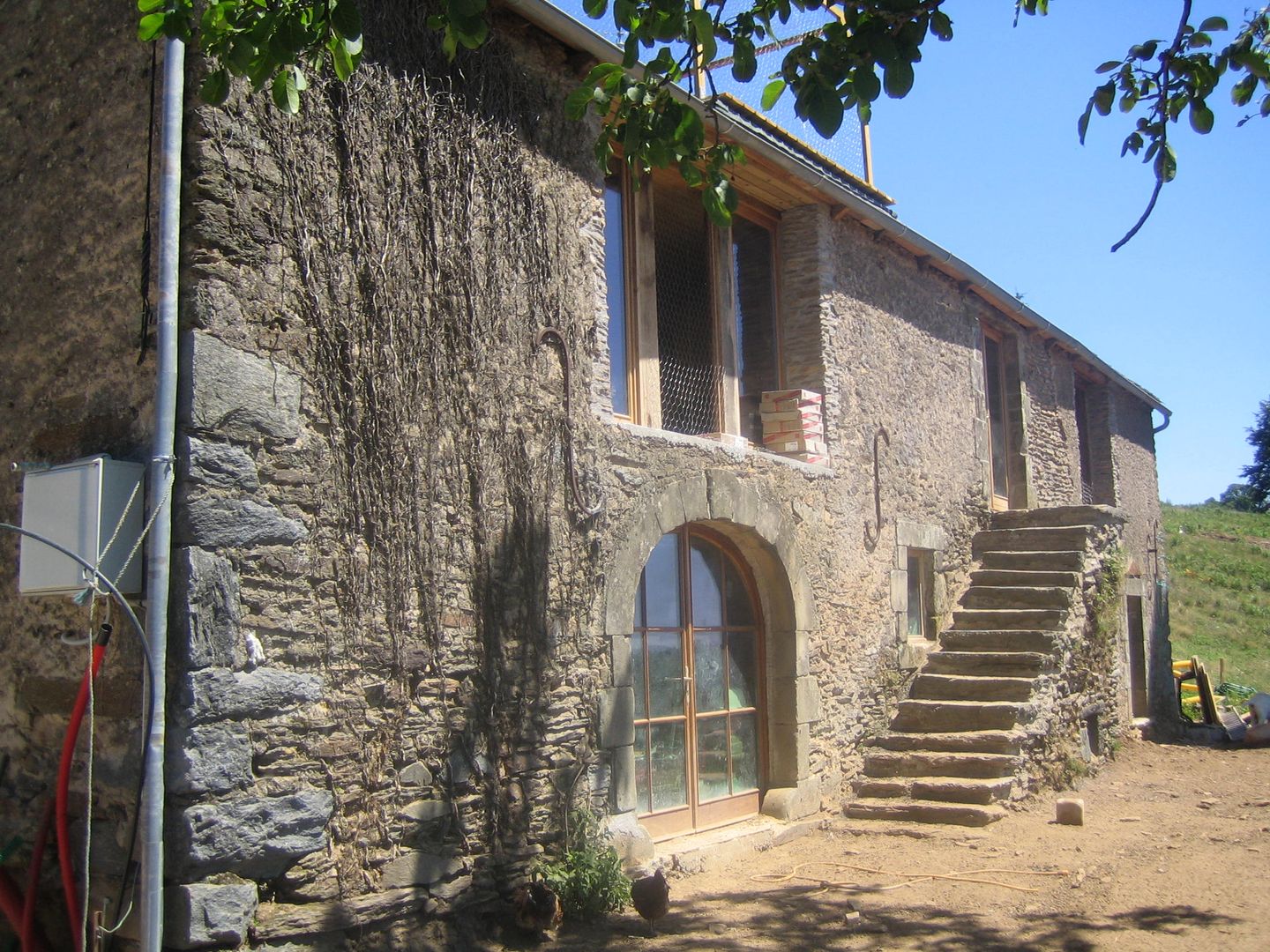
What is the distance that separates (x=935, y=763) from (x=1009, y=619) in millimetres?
1905

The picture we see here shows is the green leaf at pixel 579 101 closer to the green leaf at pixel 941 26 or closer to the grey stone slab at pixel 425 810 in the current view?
the green leaf at pixel 941 26

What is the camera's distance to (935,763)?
27.2ft

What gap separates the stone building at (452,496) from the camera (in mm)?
4383

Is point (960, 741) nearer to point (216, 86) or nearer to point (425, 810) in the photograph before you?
point (425, 810)

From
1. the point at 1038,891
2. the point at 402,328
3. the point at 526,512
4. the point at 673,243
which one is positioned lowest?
the point at 1038,891

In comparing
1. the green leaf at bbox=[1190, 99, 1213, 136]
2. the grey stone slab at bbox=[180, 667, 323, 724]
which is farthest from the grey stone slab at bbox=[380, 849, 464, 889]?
the green leaf at bbox=[1190, 99, 1213, 136]

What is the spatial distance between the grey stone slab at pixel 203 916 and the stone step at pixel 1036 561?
789cm

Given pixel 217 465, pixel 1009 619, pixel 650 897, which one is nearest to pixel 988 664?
pixel 1009 619

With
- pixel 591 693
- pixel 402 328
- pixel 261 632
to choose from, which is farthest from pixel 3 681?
pixel 591 693

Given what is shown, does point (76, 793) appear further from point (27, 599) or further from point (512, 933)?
point (512, 933)

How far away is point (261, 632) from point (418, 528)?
92cm

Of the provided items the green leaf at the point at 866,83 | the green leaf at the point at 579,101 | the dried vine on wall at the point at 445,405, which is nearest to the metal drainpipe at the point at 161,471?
the dried vine on wall at the point at 445,405

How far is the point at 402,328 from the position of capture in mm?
5152

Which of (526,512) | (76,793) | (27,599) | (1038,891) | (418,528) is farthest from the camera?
(1038,891)
